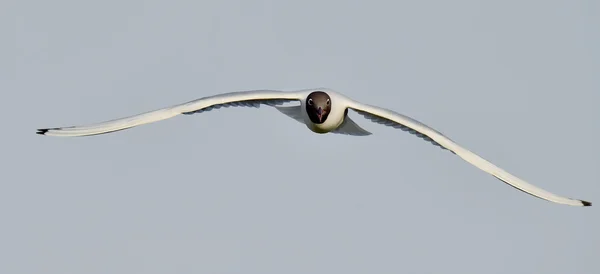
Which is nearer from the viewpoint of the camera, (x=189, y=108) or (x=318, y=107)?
(x=189, y=108)

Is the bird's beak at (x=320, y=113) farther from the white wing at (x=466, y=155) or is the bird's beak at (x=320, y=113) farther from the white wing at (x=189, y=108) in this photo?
the white wing at (x=466, y=155)

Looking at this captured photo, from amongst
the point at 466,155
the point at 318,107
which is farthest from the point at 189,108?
the point at 466,155

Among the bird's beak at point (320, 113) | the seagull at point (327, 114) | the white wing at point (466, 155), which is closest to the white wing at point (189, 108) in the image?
the seagull at point (327, 114)

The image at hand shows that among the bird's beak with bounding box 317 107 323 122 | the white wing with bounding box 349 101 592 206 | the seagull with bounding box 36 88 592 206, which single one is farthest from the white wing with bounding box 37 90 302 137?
the white wing with bounding box 349 101 592 206

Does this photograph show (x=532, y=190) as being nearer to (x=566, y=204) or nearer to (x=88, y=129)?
(x=566, y=204)

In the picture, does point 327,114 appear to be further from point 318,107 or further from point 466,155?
point 466,155

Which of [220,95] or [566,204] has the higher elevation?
[220,95]

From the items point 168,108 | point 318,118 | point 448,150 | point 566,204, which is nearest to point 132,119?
point 168,108
